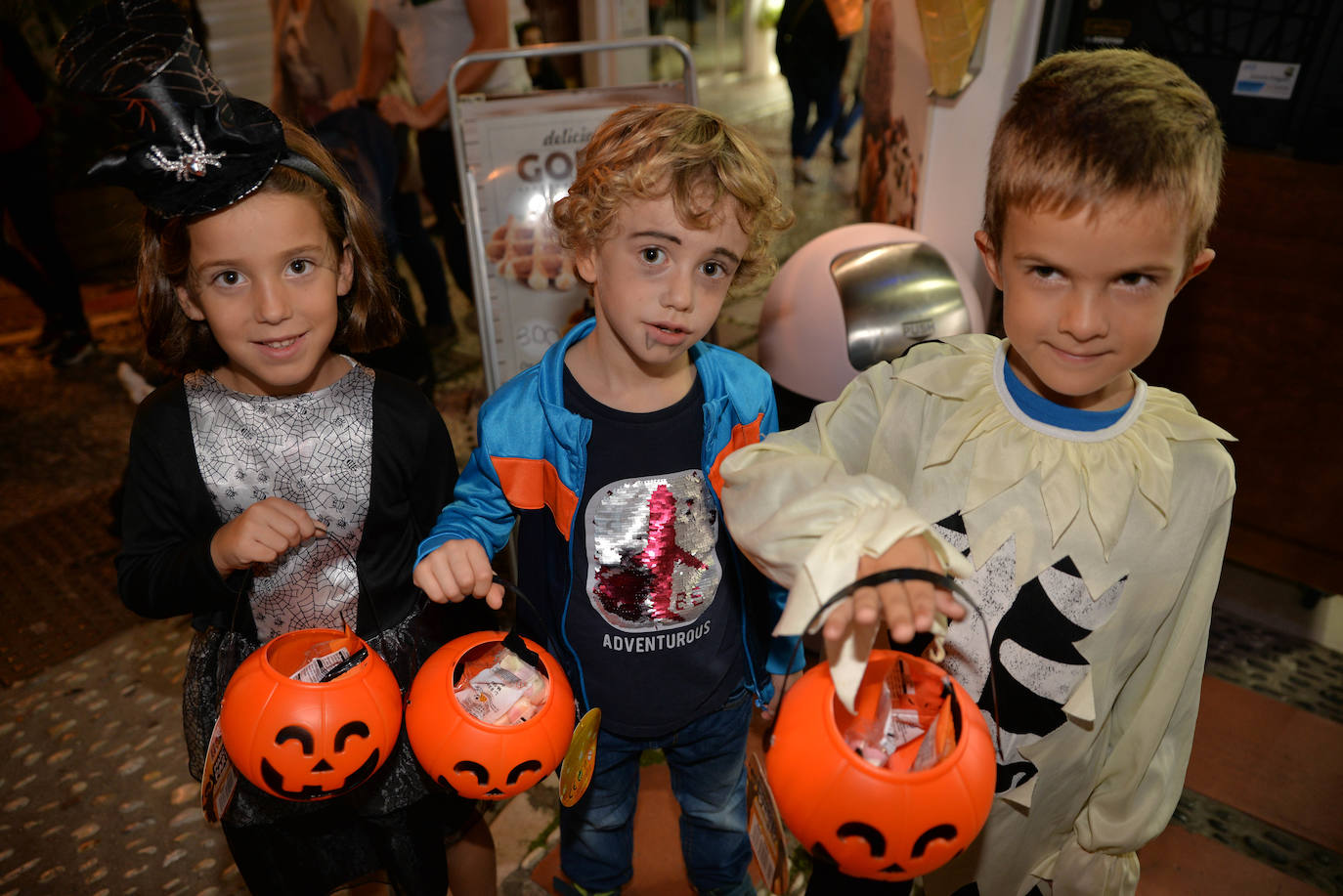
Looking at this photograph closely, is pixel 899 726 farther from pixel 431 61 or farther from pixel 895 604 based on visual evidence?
pixel 431 61

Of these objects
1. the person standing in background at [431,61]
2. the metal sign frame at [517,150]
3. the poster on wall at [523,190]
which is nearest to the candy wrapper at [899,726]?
the poster on wall at [523,190]

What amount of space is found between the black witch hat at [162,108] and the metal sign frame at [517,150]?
4.64 ft

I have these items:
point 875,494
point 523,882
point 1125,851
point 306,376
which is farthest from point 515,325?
point 1125,851

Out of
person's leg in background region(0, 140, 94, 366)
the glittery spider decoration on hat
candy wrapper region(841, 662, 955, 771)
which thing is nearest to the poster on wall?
the glittery spider decoration on hat

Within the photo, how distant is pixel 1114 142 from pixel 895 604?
0.70m

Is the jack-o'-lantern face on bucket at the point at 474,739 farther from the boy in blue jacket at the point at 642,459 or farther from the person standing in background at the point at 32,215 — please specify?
the person standing in background at the point at 32,215

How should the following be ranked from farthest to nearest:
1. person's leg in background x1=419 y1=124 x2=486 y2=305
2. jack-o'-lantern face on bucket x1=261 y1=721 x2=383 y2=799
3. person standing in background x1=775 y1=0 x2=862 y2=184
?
person standing in background x1=775 y1=0 x2=862 y2=184, person's leg in background x1=419 y1=124 x2=486 y2=305, jack-o'-lantern face on bucket x1=261 y1=721 x2=383 y2=799

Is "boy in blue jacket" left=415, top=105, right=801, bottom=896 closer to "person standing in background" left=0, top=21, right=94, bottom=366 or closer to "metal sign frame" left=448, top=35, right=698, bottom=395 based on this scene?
"metal sign frame" left=448, top=35, right=698, bottom=395

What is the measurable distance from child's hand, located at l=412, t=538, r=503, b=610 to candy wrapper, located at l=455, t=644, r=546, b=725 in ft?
0.34

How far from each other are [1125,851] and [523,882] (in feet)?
4.78

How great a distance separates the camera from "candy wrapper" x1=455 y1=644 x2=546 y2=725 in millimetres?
1366

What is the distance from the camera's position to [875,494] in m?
1.15

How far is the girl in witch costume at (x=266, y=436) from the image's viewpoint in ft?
4.64

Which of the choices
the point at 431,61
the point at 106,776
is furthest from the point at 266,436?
the point at 431,61
